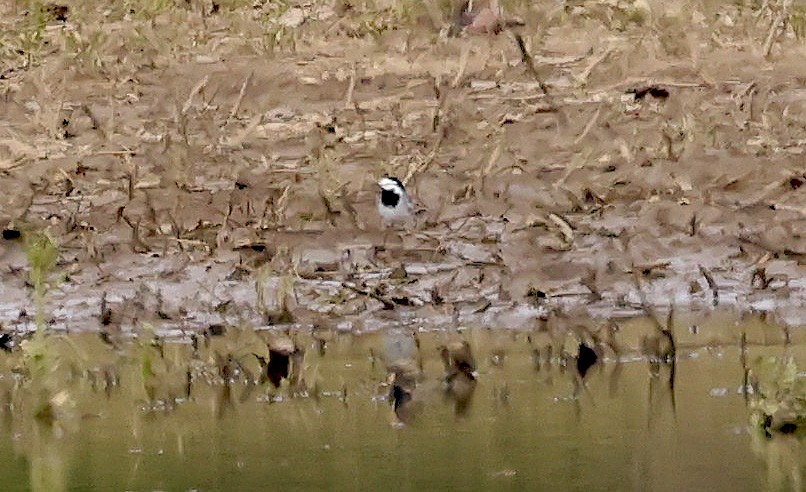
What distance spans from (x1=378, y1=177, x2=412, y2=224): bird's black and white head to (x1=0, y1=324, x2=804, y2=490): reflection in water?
72cm

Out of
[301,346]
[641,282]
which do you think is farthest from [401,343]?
[641,282]

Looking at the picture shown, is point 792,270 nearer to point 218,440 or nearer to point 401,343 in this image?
point 401,343

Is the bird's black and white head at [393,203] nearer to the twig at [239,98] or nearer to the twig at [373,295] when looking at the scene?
the twig at [373,295]

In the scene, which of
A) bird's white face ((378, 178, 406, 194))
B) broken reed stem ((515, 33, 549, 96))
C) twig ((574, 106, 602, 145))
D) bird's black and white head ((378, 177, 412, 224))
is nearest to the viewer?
bird's black and white head ((378, 177, 412, 224))

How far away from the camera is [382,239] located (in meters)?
9.30

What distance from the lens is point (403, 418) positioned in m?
7.21

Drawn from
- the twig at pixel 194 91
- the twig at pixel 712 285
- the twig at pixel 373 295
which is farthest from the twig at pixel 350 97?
the twig at pixel 712 285

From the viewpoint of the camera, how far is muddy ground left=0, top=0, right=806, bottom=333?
29.3 feet

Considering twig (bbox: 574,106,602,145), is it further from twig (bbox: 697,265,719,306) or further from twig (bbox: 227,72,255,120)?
twig (bbox: 227,72,255,120)

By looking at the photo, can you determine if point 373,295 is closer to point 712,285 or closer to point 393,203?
point 393,203

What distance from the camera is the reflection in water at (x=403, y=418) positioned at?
6.52m

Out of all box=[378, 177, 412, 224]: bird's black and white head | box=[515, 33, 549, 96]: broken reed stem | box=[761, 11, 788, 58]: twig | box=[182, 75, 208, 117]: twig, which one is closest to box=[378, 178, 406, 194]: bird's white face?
box=[378, 177, 412, 224]: bird's black and white head

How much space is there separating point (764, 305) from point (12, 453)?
307 cm

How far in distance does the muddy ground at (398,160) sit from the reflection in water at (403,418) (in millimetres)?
476
